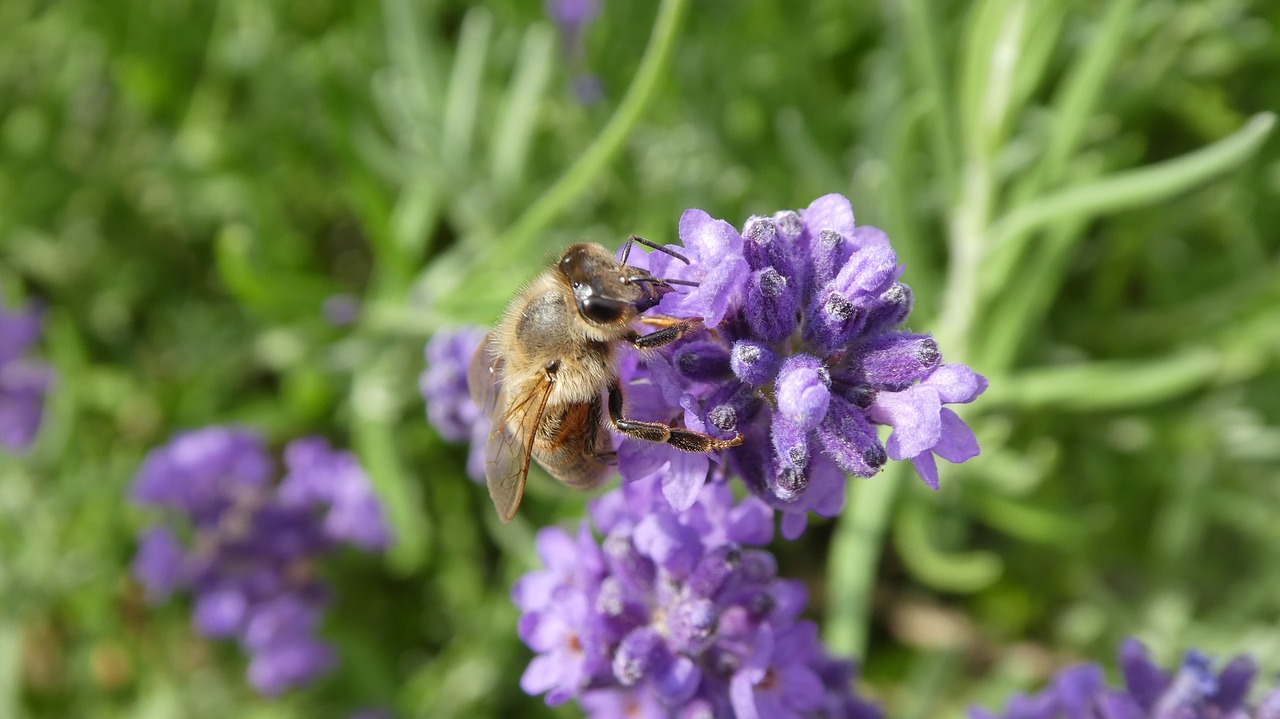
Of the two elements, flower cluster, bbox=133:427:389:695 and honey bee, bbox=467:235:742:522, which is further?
flower cluster, bbox=133:427:389:695

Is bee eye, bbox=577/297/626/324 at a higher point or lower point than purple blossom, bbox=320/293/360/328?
lower

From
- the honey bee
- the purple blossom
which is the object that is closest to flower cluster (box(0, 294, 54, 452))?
the purple blossom

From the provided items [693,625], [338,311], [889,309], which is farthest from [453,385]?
[889,309]

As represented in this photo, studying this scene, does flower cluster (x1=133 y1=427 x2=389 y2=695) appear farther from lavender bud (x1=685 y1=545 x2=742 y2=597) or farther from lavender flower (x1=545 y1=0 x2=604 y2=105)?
lavender bud (x1=685 y1=545 x2=742 y2=597)

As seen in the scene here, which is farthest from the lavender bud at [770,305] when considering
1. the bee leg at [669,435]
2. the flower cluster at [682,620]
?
the flower cluster at [682,620]

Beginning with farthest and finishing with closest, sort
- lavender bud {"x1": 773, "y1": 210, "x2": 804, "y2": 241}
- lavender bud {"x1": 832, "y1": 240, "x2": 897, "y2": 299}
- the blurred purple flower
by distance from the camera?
the blurred purple flower → lavender bud {"x1": 773, "y1": 210, "x2": 804, "y2": 241} → lavender bud {"x1": 832, "y1": 240, "x2": 897, "y2": 299}

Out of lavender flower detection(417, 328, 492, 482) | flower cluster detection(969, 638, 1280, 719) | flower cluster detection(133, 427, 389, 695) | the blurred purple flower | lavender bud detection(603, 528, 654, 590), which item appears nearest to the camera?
lavender bud detection(603, 528, 654, 590)

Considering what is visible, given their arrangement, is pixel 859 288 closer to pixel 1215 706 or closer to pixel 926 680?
pixel 1215 706

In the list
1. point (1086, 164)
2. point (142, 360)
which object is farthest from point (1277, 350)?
point (142, 360)
